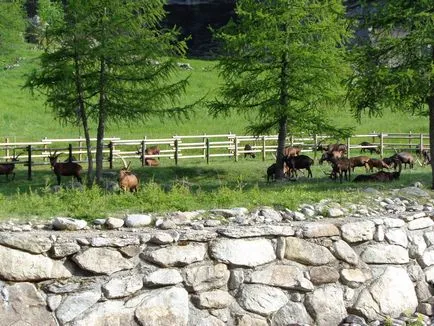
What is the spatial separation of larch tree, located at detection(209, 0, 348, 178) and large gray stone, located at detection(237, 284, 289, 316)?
15.6m

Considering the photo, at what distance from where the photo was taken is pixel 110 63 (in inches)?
923

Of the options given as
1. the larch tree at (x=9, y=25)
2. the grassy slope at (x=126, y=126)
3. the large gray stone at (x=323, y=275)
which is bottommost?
the large gray stone at (x=323, y=275)

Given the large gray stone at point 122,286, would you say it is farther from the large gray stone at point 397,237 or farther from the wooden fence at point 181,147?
the wooden fence at point 181,147

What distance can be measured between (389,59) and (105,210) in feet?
33.7

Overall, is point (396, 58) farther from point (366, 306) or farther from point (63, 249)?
point (63, 249)

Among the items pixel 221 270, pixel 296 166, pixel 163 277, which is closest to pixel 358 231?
pixel 221 270

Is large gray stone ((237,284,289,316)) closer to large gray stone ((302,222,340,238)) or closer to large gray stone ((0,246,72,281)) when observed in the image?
large gray stone ((302,222,340,238))

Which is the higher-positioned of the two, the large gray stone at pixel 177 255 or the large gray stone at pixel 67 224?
the large gray stone at pixel 67 224

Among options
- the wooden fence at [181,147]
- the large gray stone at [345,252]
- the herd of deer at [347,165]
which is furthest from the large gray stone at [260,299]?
the wooden fence at [181,147]

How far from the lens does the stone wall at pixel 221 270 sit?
7.79 metres

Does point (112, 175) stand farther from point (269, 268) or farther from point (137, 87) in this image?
point (269, 268)

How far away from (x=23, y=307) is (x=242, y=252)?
2645mm

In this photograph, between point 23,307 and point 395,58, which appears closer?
point 23,307

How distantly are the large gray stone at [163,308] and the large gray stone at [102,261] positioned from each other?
1.44 feet
